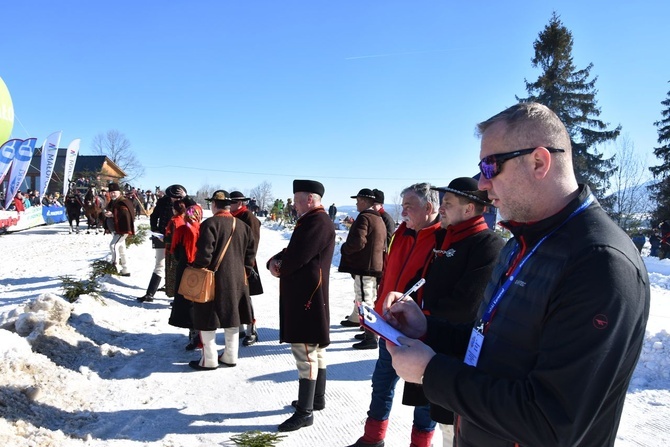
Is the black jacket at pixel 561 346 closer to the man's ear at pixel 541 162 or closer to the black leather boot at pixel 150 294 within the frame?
the man's ear at pixel 541 162

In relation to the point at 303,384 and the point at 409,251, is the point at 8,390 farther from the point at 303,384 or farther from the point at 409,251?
the point at 409,251

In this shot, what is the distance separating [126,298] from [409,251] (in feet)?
21.3

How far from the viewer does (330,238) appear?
165 inches

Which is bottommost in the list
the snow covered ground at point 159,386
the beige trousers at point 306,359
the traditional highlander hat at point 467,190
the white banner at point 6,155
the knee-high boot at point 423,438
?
the snow covered ground at point 159,386

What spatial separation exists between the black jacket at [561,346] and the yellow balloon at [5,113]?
82.5 feet

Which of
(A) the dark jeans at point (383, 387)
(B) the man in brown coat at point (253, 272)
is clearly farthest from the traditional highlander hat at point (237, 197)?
(A) the dark jeans at point (383, 387)

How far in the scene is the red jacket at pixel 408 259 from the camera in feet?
11.3

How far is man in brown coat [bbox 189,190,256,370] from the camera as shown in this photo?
4996 millimetres

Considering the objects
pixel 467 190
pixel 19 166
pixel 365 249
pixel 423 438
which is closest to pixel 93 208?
pixel 19 166

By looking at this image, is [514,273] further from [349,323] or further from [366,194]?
[349,323]

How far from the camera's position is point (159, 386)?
4770 mm

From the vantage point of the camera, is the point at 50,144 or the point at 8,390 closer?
the point at 8,390

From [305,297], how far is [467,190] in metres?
1.73

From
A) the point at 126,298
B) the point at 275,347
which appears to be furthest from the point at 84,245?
the point at 275,347
